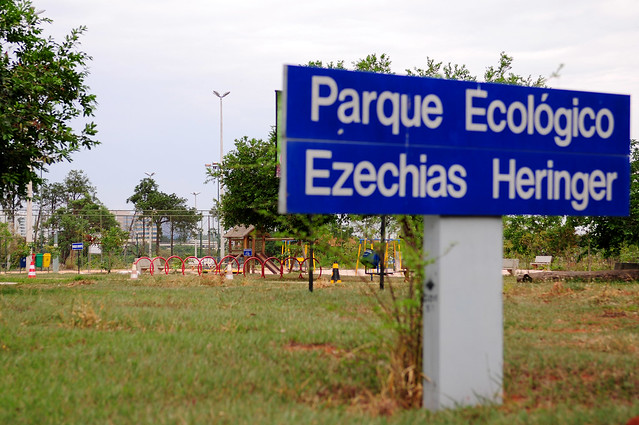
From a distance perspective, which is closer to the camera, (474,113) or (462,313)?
(462,313)

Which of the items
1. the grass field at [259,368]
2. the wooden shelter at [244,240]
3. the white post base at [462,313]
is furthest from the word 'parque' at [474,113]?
the wooden shelter at [244,240]

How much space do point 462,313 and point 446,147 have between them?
4.46ft

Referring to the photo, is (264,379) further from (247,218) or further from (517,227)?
(517,227)

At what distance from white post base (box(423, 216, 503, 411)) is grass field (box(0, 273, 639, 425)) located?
218mm

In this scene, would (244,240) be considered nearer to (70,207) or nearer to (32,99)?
(32,99)

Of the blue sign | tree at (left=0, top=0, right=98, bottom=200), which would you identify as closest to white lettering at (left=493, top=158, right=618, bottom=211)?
the blue sign

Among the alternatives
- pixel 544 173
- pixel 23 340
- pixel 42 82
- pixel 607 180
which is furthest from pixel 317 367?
pixel 42 82

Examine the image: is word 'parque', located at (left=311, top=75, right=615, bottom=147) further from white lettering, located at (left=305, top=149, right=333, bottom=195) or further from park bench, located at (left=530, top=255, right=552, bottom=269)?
park bench, located at (left=530, top=255, right=552, bottom=269)

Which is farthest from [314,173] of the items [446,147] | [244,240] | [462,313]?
[244,240]

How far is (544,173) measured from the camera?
219 inches

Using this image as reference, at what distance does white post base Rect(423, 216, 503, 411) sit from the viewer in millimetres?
5066

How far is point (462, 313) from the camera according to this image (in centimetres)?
514

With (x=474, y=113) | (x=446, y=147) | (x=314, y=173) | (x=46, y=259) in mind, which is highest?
(x=474, y=113)

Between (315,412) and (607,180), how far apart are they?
11.0ft
